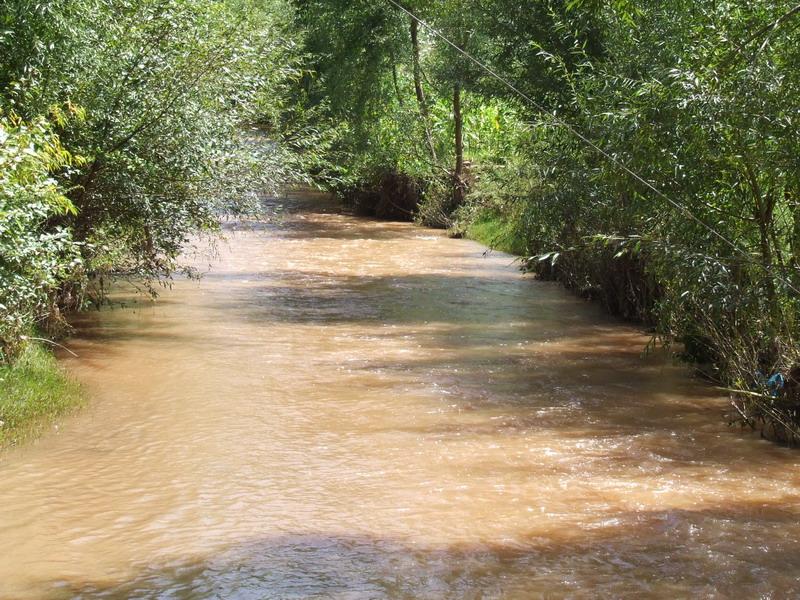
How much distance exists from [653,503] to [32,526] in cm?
450

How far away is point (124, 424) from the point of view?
9688 mm

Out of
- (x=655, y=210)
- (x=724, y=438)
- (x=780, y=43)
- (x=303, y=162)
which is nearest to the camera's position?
(x=780, y=43)

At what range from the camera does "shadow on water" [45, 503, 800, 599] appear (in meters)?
6.20

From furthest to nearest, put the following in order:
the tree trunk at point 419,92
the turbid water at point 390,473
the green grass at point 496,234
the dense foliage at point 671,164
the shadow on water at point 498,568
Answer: the tree trunk at point 419,92, the green grass at point 496,234, the dense foliage at point 671,164, the turbid water at point 390,473, the shadow on water at point 498,568

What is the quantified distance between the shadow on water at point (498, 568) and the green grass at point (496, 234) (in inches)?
580

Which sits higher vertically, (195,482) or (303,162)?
(303,162)

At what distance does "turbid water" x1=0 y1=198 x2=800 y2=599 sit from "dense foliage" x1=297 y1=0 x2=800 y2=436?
916mm

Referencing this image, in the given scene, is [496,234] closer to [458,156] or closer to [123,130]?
[458,156]

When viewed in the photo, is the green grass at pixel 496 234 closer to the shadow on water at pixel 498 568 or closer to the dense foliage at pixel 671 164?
the dense foliage at pixel 671 164

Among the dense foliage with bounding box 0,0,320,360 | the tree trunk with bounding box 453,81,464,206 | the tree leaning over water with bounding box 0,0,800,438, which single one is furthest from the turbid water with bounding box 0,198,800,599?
the tree trunk with bounding box 453,81,464,206

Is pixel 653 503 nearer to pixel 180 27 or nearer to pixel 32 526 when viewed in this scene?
pixel 32 526

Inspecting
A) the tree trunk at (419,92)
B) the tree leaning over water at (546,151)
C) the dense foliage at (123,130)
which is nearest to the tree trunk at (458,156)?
the tree trunk at (419,92)

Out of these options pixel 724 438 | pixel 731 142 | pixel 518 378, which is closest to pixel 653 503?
pixel 724 438

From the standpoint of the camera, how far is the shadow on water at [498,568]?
6.20 m
